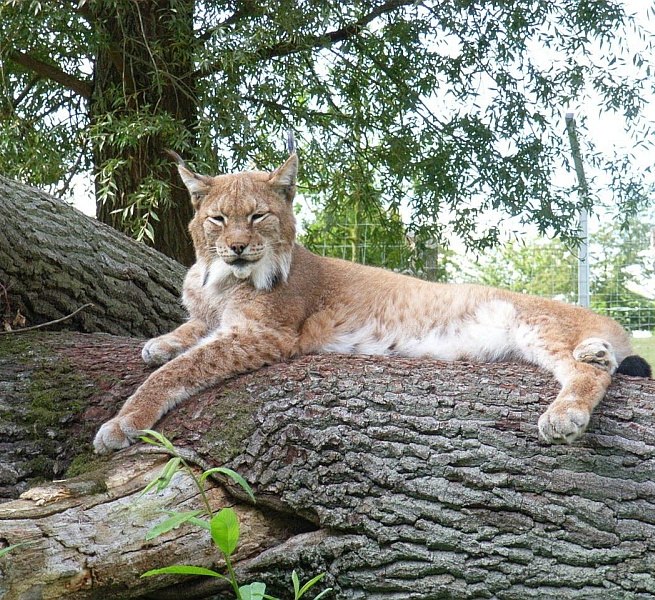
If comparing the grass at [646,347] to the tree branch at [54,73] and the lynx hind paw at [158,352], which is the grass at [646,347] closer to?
the lynx hind paw at [158,352]

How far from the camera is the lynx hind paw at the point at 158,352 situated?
4.13m

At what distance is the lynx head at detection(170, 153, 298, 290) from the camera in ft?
14.1

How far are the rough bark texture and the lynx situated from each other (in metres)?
0.70

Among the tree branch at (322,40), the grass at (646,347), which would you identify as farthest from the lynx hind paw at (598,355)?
the grass at (646,347)

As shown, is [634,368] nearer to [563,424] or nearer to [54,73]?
[563,424]

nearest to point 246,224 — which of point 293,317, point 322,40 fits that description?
point 293,317

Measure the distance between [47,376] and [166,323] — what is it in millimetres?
1434

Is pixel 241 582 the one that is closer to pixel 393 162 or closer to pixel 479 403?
pixel 479 403

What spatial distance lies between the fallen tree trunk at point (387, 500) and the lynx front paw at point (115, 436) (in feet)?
0.23

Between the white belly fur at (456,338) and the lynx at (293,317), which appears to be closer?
the lynx at (293,317)

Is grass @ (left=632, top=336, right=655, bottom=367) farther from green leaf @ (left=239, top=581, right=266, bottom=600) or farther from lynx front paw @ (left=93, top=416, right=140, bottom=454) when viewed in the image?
green leaf @ (left=239, top=581, right=266, bottom=600)

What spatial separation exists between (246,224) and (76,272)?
122 cm

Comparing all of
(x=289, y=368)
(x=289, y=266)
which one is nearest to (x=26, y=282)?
(x=289, y=266)

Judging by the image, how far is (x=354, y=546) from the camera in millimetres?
3010
